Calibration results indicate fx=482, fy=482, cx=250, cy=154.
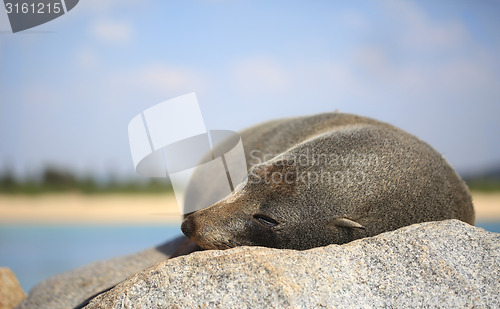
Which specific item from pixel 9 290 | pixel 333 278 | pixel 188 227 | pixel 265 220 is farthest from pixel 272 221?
pixel 9 290

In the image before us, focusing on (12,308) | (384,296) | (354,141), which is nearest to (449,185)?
(354,141)

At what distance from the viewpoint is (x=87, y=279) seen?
5074 millimetres

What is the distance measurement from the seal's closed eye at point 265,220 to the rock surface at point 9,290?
2.90 metres

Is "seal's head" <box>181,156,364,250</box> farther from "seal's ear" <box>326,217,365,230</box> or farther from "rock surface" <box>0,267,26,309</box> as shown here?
Result: "rock surface" <box>0,267,26,309</box>

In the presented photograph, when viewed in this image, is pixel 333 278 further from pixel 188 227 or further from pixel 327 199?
pixel 188 227

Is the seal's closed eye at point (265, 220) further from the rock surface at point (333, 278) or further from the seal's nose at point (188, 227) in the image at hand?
the rock surface at point (333, 278)

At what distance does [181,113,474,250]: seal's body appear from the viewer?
3346mm

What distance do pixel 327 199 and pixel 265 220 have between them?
1.52 ft

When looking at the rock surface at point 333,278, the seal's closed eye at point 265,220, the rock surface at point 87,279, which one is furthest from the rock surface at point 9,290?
the seal's closed eye at point 265,220

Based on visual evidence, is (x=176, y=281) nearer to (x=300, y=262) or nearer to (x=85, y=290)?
(x=300, y=262)

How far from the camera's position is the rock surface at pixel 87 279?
4.82 meters

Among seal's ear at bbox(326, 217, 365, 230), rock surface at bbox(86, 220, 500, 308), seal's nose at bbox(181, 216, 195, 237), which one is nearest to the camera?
rock surface at bbox(86, 220, 500, 308)

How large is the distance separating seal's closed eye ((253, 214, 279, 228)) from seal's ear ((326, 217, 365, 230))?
1.23ft

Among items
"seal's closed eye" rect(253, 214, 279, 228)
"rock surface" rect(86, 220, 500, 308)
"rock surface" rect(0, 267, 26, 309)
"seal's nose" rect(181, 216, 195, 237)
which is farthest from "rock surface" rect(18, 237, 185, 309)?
"rock surface" rect(86, 220, 500, 308)
